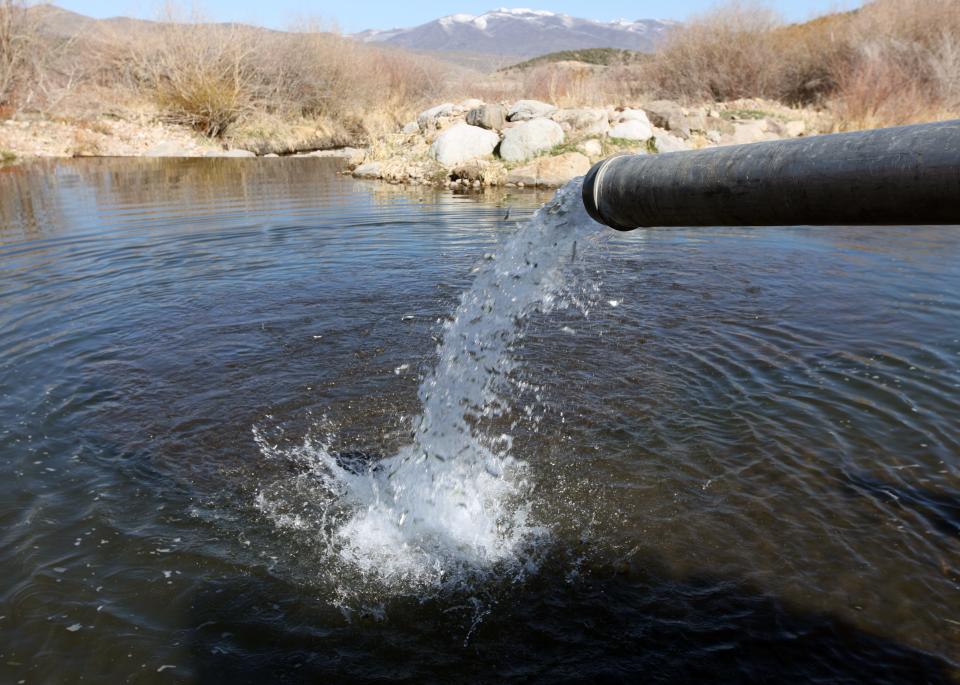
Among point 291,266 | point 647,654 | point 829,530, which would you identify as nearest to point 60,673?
point 647,654

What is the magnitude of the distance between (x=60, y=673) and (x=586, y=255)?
8464mm

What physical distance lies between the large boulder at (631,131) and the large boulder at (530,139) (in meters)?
1.61

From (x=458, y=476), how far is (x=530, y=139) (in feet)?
58.7

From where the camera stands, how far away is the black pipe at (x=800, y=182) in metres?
1.71

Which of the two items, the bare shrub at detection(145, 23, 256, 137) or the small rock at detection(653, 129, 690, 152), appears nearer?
the small rock at detection(653, 129, 690, 152)

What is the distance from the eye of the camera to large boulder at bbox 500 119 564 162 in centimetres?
2086

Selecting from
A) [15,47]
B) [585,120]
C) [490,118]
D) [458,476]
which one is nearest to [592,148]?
[585,120]

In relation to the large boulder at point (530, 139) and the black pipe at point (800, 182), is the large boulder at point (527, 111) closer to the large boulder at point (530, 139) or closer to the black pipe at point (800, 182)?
the large boulder at point (530, 139)

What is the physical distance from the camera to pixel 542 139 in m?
20.9

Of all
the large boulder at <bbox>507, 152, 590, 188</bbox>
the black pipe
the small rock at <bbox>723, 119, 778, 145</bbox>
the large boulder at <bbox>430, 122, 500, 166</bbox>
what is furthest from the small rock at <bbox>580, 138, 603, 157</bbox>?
the black pipe

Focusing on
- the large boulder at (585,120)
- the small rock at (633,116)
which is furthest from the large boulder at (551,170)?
the small rock at (633,116)

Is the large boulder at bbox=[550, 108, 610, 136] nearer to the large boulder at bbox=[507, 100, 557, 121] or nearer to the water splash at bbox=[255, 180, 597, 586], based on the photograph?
the large boulder at bbox=[507, 100, 557, 121]

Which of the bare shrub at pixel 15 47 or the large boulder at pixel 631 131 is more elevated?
the bare shrub at pixel 15 47

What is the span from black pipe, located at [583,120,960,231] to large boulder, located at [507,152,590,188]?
16911 mm
